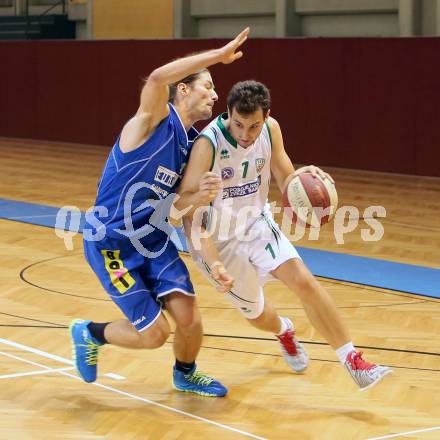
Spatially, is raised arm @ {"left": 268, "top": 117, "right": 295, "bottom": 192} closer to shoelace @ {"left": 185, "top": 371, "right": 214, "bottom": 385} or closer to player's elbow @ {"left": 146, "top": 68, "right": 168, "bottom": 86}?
player's elbow @ {"left": 146, "top": 68, "right": 168, "bottom": 86}

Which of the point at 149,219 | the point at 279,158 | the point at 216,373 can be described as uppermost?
the point at 279,158

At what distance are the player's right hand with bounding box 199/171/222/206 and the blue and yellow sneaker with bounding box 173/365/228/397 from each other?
3.15 feet

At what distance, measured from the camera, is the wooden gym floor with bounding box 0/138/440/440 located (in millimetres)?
4527

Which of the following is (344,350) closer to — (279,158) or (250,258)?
(250,258)

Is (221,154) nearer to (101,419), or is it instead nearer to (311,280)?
(311,280)

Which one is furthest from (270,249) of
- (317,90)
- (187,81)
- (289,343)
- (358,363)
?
(317,90)

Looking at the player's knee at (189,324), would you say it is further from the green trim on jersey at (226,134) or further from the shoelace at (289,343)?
the green trim on jersey at (226,134)

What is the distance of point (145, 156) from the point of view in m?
4.71

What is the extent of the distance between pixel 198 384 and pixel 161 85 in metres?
1.56

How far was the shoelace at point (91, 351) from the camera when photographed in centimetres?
499

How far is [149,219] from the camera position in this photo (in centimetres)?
480

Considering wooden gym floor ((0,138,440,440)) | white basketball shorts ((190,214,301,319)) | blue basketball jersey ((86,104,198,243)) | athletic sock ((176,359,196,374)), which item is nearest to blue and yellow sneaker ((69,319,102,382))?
wooden gym floor ((0,138,440,440))

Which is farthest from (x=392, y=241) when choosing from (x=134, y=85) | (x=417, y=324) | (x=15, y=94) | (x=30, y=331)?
(x=15, y=94)

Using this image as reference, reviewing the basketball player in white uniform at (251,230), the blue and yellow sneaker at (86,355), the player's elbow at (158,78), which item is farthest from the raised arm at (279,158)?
the blue and yellow sneaker at (86,355)
